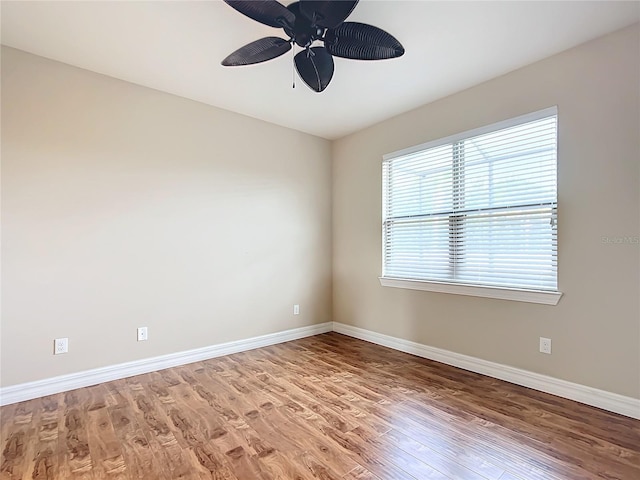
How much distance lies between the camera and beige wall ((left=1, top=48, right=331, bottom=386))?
2.53 meters

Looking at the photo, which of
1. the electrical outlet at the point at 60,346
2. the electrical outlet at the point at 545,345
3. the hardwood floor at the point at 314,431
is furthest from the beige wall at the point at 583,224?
the electrical outlet at the point at 60,346

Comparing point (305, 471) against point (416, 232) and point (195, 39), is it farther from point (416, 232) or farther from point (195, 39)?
point (195, 39)

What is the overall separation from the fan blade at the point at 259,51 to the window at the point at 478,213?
1.98 m

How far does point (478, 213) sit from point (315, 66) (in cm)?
197

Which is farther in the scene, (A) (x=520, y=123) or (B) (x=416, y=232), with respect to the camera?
(B) (x=416, y=232)

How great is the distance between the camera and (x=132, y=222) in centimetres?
299

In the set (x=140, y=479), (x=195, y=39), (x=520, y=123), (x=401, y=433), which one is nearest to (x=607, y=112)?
(x=520, y=123)

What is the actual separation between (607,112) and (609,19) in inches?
23.1

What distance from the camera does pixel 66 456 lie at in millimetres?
1842

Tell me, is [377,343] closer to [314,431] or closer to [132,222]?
[314,431]

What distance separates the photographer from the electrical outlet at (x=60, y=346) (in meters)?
2.63

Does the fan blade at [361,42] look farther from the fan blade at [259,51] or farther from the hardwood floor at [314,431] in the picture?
the hardwood floor at [314,431]

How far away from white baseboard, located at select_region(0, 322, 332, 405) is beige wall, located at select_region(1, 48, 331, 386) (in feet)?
0.21

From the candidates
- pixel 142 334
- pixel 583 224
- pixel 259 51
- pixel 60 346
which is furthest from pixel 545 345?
pixel 60 346
